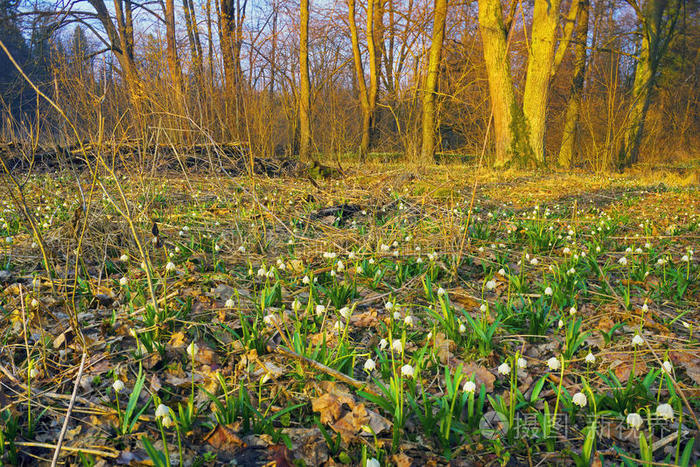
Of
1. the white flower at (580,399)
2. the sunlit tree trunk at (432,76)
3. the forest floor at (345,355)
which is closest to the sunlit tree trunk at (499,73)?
the sunlit tree trunk at (432,76)

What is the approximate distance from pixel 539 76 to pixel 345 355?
470 inches

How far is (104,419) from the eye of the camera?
173 centimetres

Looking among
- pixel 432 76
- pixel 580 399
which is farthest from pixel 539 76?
pixel 580 399

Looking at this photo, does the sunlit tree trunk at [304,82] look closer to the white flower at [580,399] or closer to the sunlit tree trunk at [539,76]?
the sunlit tree trunk at [539,76]

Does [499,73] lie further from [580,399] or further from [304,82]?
[580,399]

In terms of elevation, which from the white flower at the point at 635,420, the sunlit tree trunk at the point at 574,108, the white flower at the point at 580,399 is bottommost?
the white flower at the point at 580,399

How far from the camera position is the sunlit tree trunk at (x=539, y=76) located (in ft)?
37.7

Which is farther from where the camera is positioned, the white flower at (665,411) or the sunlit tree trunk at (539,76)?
the sunlit tree trunk at (539,76)

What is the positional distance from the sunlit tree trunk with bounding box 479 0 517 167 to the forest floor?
831cm

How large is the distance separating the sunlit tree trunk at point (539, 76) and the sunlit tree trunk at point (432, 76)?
263cm

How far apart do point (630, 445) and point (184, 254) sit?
3.27 metres

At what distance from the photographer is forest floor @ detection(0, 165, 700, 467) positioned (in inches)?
63.2

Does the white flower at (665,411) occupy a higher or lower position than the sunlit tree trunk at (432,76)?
lower

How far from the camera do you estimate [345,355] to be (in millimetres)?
2037
